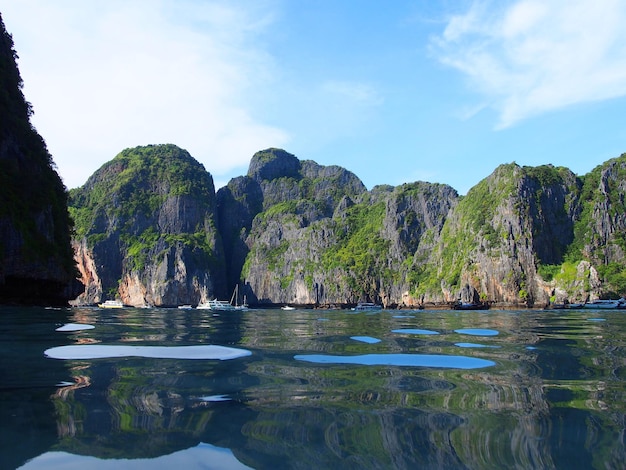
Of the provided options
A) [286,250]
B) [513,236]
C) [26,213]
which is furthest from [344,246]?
[26,213]

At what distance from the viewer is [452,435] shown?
3426 millimetres

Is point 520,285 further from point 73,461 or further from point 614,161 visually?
point 73,461

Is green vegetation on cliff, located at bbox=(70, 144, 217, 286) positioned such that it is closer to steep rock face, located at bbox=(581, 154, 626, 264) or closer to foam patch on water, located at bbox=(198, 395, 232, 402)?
steep rock face, located at bbox=(581, 154, 626, 264)

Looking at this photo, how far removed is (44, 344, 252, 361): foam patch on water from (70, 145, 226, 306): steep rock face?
148837 mm

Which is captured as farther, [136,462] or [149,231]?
[149,231]

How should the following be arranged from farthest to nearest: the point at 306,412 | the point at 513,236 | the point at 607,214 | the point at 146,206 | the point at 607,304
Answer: the point at 146,206 < the point at 513,236 < the point at 607,214 < the point at 607,304 < the point at 306,412

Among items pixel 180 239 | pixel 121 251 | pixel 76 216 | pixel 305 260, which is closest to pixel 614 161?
pixel 305 260

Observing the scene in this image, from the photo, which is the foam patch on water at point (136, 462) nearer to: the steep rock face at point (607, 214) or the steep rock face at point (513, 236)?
the steep rock face at point (513, 236)

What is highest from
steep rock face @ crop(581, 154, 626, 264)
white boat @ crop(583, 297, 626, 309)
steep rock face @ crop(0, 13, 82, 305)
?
steep rock face @ crop(581, 154, 626, 264)

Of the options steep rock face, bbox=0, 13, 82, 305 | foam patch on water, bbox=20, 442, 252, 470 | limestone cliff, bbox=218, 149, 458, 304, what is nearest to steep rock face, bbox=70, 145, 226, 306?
limestone cliff, bbox=218, 149, 458, 304

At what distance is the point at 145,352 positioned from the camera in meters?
7.90

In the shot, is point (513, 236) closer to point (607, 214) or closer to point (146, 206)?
point (607, 214)

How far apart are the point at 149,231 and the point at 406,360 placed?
6925 inches

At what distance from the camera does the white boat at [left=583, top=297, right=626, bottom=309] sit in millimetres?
75188
